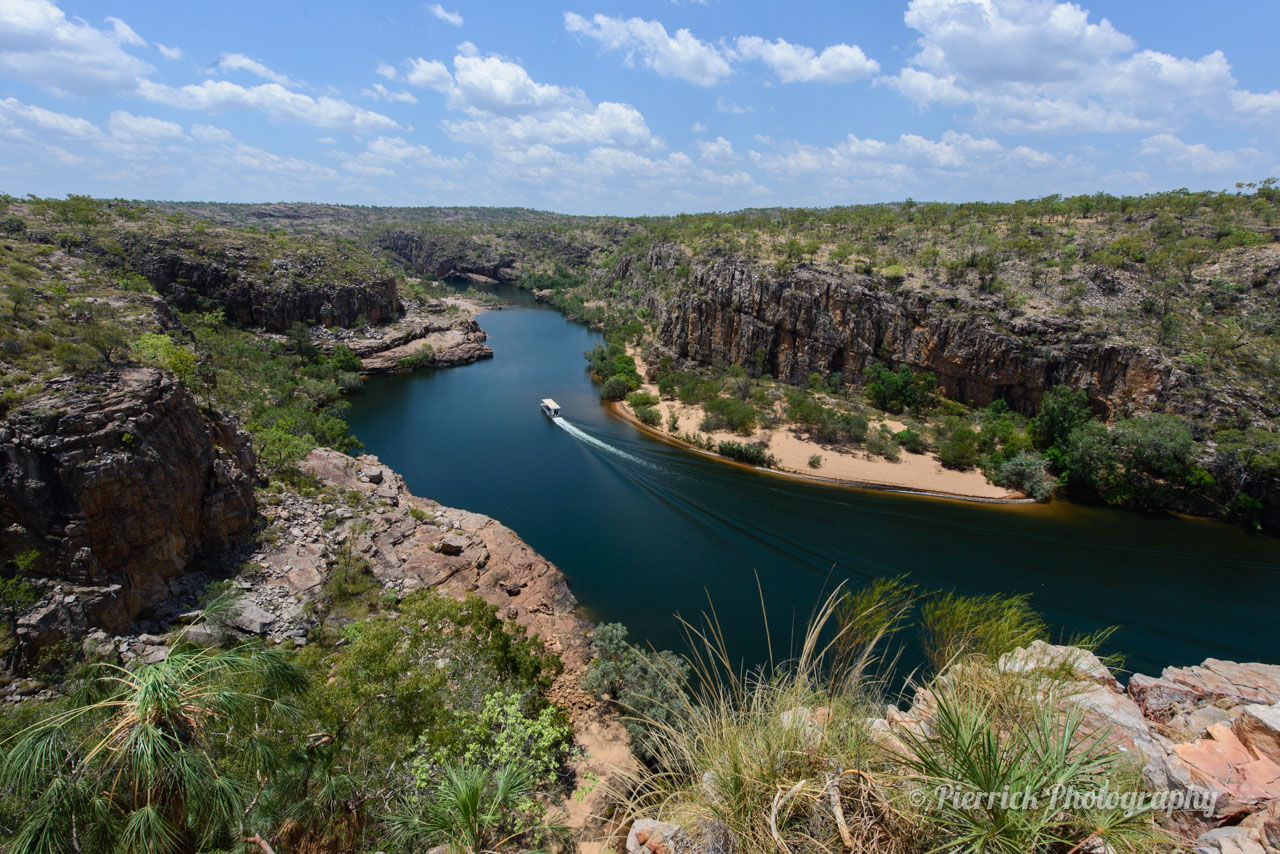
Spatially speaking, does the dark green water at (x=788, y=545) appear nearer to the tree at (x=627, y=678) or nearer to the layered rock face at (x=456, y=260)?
the tree at (x=627, y=678)

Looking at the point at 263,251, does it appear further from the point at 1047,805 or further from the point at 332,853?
the point at 1047,805

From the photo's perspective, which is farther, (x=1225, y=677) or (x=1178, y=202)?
(x=1178, y=202)

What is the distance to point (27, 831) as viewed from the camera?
485 cm

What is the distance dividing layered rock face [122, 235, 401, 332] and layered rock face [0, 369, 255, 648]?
40.9m

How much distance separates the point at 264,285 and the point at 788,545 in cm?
5871

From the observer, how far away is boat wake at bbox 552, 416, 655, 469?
38203mm

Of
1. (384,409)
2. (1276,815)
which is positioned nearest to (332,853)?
(1276,815)

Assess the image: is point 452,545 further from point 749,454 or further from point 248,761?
point 749,454

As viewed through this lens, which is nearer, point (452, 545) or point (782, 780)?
point (782, 780)

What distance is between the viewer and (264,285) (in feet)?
186

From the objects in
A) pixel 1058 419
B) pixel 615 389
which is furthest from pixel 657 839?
pixel 615 389

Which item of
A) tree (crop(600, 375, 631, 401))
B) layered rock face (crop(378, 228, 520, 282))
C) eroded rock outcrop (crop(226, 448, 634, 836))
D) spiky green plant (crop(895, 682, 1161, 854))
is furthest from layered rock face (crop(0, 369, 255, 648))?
layered rock face (crop(378, 228, 520, 282))

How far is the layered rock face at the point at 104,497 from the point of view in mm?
14039

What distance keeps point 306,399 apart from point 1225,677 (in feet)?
163
